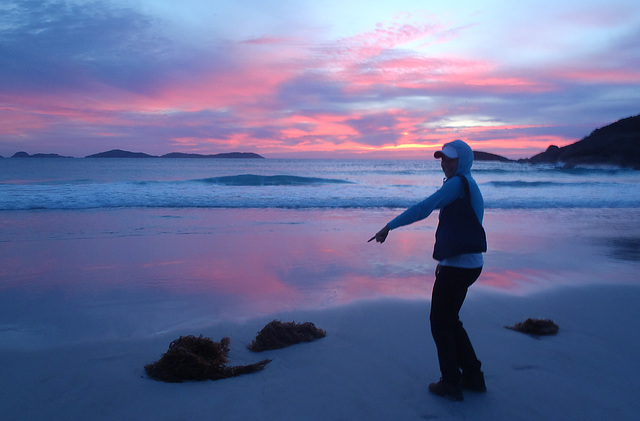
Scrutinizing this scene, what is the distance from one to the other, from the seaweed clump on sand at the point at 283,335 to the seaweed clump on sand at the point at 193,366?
0.35m

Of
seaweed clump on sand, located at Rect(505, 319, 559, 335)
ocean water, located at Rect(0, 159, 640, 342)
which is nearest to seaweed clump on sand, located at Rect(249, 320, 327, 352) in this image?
ocean water, located at Rect(0, 159, 640, 342)

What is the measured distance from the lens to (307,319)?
4.90 metres

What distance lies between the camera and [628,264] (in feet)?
25.0

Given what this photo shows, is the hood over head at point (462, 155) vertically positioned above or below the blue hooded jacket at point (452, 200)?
above

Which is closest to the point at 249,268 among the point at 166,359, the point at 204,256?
the point at 204,256

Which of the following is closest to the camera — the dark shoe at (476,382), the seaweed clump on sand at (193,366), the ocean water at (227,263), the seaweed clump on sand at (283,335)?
the dark shoe at (476,382)

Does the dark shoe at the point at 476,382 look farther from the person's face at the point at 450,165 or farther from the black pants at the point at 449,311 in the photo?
the person's face at the point at 450,165

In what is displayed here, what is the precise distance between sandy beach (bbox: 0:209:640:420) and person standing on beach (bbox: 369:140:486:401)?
19cm

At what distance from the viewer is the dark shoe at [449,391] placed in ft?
10.5

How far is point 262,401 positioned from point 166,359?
930 millimetres

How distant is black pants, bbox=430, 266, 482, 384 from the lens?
120 inches

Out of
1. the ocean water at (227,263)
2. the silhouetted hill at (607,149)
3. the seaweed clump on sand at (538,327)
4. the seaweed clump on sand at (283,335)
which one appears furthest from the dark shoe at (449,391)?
the silhouetted hill at (607,149)

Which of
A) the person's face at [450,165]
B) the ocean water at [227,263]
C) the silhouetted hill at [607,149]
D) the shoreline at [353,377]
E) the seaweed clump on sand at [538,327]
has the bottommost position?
the shoreline at [353,377]

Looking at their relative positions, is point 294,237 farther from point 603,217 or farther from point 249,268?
point 603,217
